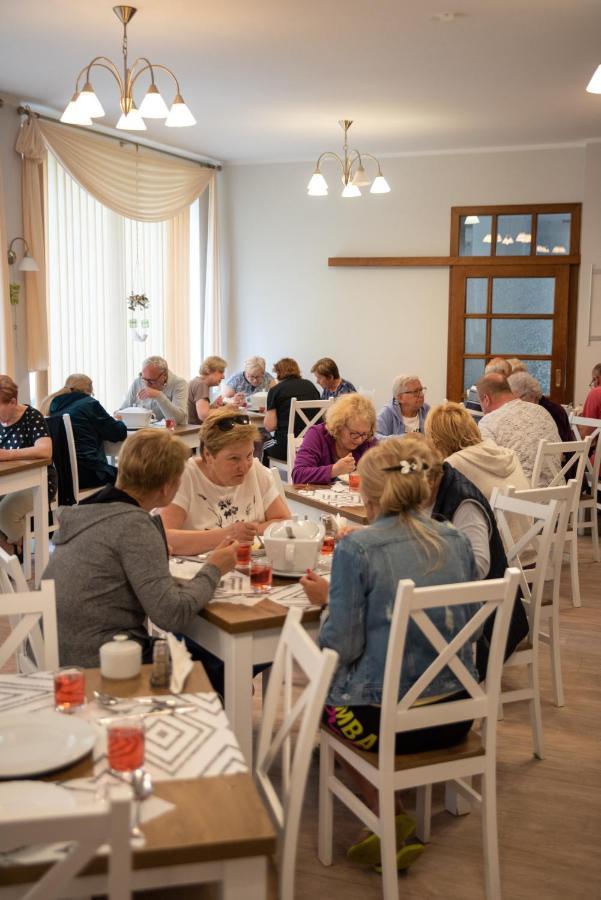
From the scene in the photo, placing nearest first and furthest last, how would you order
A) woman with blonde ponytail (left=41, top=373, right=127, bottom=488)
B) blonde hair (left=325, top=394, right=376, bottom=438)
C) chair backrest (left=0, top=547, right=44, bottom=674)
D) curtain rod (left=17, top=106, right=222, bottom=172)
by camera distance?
chair backrest (left=0, top=547, right=44, bottom=674), blonde hair (left=325, top=394, right=376, bottom=438), woman with blonde ponytail (left=41, top=373, right=127, bottom=488), curtain rod (left=17, top=106, right=222, bottom=172)

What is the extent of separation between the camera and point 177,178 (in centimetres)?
821

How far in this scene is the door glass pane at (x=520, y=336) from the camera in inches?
323

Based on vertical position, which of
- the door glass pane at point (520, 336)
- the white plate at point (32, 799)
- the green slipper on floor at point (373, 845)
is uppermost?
the door glass pane at point (520, 336)

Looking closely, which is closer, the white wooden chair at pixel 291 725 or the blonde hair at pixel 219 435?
the white wooden chair at pixel 291 725

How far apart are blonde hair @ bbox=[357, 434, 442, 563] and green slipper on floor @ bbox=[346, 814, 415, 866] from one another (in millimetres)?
755

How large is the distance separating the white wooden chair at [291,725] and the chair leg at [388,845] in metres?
0.33

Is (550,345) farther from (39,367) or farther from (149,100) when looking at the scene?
(149,100)

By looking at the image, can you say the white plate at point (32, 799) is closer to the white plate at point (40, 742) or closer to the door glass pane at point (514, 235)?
the white plate at point (40, 742)

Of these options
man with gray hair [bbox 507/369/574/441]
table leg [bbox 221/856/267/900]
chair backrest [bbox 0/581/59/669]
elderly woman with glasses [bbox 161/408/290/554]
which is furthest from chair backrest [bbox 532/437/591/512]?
table leg [bbox 221/856/267/900]

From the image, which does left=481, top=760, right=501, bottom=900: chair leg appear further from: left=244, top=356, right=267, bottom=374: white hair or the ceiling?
left=244, top=356, right=267, bottom=374: white hair

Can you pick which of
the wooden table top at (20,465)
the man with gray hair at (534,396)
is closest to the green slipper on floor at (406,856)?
the wooden table top at (20,465)

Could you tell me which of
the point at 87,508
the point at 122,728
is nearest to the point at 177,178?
the point at 87,508

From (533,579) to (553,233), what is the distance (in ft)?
18.4

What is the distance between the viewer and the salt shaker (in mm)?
1909
